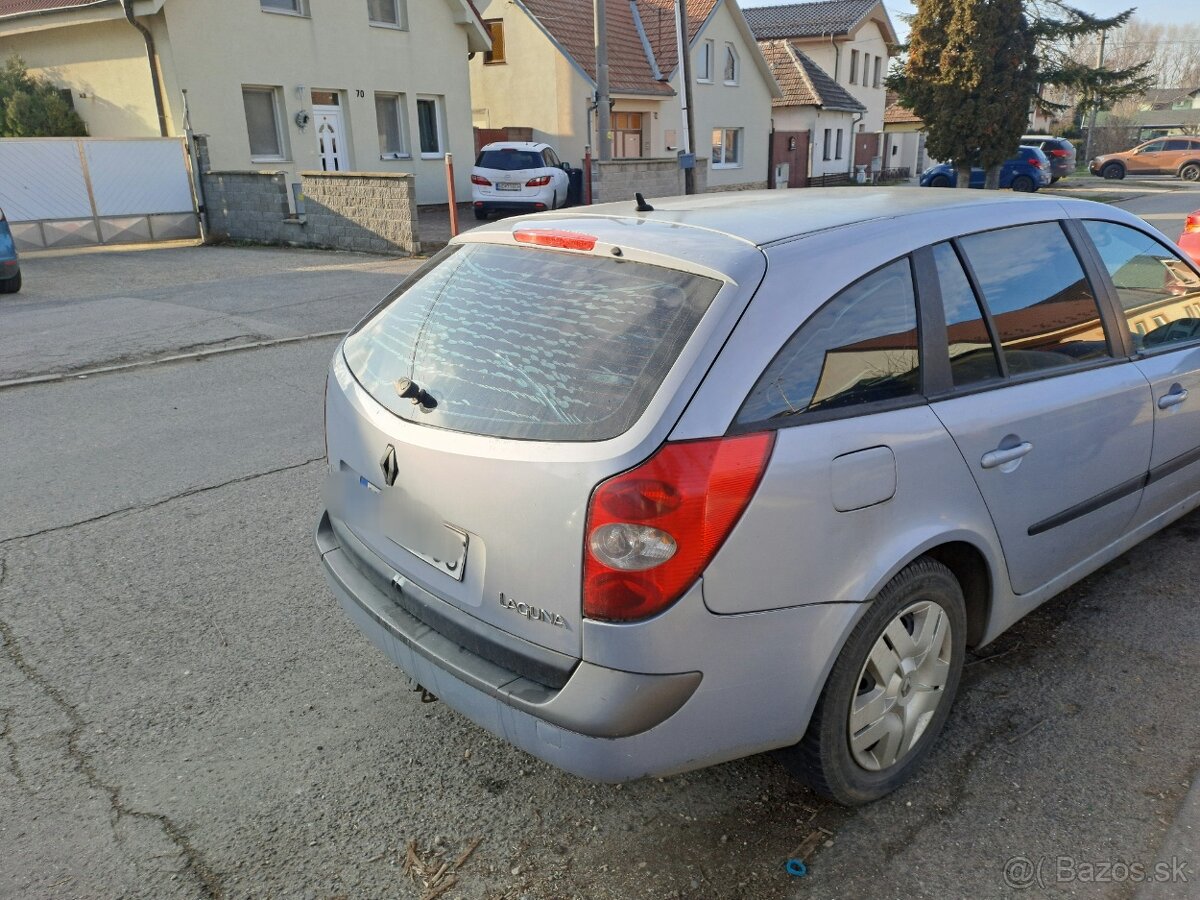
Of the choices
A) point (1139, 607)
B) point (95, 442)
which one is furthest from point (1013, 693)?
point (95, 442)

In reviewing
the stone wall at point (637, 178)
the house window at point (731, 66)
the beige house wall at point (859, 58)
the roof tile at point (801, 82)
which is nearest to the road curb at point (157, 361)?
the stone wall at point (637, 178)

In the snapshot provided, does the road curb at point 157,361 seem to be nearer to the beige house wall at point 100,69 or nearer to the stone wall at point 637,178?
the stone wall at point 637,178

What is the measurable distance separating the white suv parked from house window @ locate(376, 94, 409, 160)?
2948mm

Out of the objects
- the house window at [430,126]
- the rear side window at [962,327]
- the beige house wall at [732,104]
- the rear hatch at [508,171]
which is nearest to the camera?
the rear side window at [962,327]

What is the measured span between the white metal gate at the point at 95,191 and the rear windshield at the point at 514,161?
253 inches

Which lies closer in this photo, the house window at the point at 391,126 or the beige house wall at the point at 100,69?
the beige house wall at the point at 100,69

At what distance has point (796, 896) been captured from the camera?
7.50 feet

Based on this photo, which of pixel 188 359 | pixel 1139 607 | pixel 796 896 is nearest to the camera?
pixel 796 896

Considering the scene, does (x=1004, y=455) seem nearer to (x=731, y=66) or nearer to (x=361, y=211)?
(x=361, y=211)

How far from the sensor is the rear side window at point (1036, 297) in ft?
9.43

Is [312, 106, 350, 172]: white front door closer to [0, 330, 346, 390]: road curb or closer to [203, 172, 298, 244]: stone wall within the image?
[203, 172, 298, 244]: stone wall

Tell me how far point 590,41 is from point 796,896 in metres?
28.6

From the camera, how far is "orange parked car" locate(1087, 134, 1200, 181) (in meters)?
39.8

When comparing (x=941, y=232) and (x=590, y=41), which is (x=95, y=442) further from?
(x=590, y=41)
